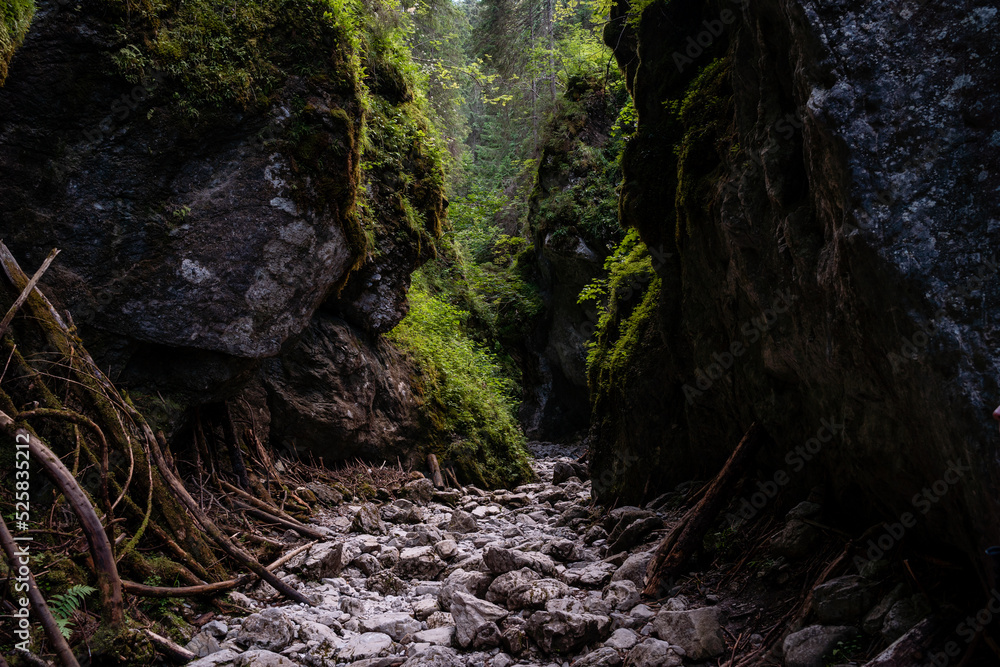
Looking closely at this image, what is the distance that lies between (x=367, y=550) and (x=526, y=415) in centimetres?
1391

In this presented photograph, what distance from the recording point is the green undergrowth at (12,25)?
4285 millimetres

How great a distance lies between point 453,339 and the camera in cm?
1405

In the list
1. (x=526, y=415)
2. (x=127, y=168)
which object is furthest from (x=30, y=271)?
(x=526, y=415)

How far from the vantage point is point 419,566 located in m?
5.44

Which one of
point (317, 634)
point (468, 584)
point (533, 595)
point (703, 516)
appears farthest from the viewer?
point (703, 516)

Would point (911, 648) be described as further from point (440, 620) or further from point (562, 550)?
point (562, 550)

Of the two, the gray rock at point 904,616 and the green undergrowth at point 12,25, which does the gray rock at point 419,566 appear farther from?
the green undergrowth at point 12,25

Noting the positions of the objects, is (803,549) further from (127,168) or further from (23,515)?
(127,168)

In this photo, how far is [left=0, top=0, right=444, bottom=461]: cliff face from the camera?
188 inches

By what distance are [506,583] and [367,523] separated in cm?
284

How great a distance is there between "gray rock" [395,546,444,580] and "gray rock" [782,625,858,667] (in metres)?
3.36

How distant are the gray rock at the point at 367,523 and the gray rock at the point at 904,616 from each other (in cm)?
539

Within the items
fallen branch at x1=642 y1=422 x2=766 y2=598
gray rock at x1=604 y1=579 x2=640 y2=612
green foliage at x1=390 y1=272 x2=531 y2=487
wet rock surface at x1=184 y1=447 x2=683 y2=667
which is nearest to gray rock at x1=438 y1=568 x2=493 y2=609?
wet rock surface at x1=184 y1=447 x2=683 y2=667

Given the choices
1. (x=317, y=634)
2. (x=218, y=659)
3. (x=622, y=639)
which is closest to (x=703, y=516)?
(x=622, y=639)
